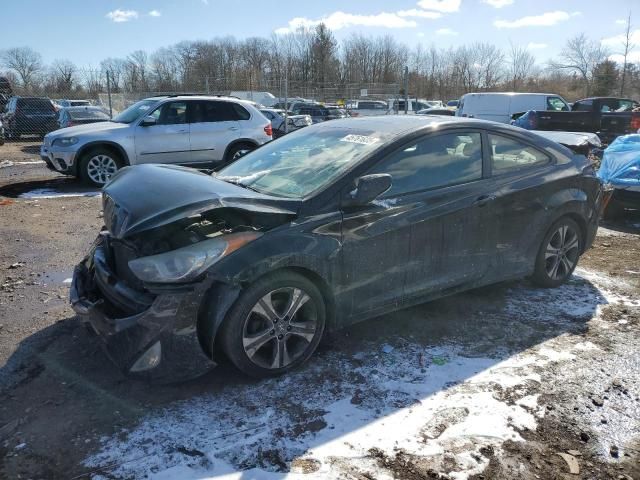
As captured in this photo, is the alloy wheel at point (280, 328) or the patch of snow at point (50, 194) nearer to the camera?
the alloy wheel at point (280, 328)

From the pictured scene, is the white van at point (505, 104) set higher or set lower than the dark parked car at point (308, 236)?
higher

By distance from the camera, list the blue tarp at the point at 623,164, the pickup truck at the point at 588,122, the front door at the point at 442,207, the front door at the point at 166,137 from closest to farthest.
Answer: the front door at the point at 442,207 < the blue tarp at the point at 623,164 < the front door at the point at 166,137 < the pickup truck at the point at 588,122

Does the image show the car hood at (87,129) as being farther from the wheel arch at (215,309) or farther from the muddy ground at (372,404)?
the wheel arch at (215,309)

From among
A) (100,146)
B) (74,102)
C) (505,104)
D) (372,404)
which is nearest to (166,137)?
(100,146)

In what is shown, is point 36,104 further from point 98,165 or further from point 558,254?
point 558,254

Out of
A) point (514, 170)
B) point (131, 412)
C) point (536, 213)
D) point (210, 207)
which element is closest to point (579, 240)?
point (536, 213)

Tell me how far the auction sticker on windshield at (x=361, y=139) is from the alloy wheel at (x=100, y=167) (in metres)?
7.02

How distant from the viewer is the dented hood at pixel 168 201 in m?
3.02

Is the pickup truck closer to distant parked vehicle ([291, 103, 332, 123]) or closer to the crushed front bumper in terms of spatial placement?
distant parked vehicle ([291, 103, 332, 123])

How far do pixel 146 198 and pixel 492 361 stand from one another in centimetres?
254

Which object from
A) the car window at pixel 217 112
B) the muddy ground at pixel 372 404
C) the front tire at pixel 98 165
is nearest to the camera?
the muddy ground at pixel 372 404

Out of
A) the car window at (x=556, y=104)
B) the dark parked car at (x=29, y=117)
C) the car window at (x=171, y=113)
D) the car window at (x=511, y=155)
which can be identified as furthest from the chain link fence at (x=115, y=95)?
the car window at (x=511, y=155)

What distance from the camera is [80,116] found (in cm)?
1755

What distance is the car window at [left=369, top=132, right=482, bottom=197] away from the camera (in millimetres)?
3668
